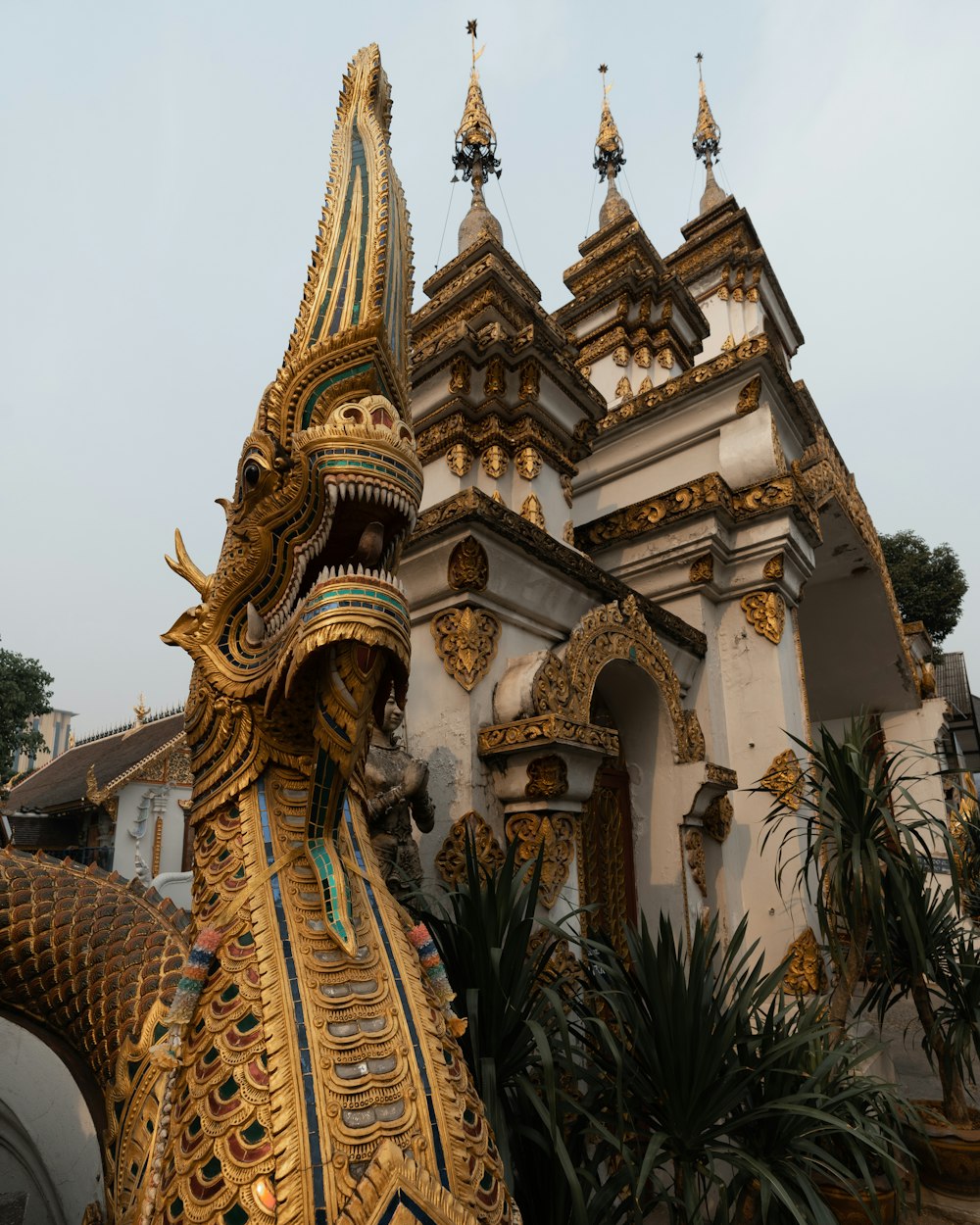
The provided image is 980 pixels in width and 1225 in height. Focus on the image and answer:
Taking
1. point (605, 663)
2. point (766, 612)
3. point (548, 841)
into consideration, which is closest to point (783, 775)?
point (766, 612)

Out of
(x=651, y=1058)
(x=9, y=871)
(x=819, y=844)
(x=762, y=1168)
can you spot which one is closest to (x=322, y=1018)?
(x=9, y=871)

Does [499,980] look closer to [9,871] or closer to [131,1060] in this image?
[131,1060]

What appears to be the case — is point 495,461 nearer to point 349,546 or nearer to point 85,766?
point 349,546

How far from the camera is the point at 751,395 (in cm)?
641

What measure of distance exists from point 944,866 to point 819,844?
26.2ft

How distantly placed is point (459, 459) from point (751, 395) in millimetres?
2892

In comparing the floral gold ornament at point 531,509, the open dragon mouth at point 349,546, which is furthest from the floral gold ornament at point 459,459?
the open dragon mouth at point 349,546

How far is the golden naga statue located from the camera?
1281mm

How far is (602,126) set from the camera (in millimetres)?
12250

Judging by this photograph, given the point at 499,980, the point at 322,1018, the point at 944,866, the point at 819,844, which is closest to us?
the point at 322,1018

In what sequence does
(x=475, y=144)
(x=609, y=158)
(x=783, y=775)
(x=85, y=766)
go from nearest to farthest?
(x=783, y=775) < (x=475, y=144) < (x=609, y=158) < (x=85, y=766)

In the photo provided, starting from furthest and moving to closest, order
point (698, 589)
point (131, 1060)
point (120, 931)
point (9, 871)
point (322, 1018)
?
point (698, 589) → point (9, 871) → point (120, 931) → point (131, 1060) → point (322, 1018)

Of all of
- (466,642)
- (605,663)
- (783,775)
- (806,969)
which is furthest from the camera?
(783,775)

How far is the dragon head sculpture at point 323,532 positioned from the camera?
1550mm
